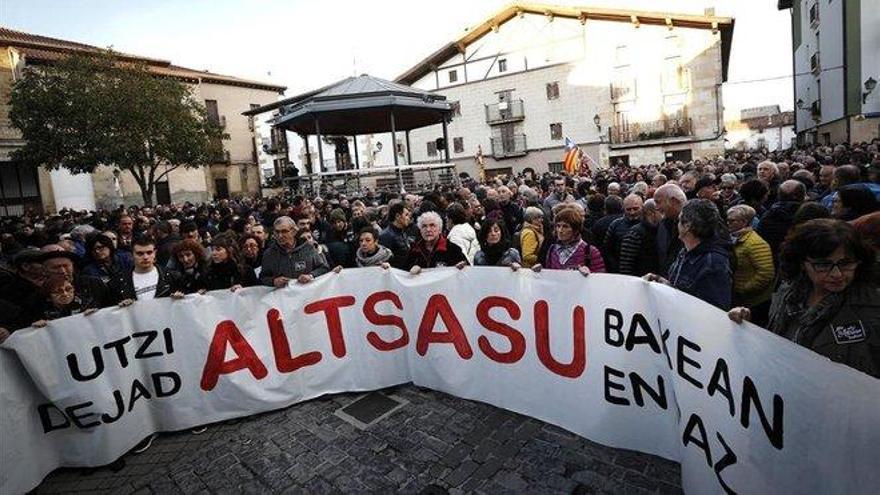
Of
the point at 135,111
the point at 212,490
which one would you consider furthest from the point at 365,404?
the point at 135,111

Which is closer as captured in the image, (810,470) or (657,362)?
(810,470)

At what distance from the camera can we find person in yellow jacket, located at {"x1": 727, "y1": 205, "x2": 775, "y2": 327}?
3.38 metres

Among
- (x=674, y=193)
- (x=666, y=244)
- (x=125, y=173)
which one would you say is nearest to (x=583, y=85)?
(x=125, y=173)

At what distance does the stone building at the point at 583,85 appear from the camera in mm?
28016

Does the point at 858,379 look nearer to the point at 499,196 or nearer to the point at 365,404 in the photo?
the point at 365,404

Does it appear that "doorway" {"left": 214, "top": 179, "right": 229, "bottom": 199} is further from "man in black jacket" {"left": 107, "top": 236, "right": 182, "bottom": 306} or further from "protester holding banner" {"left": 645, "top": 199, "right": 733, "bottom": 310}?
"protester holding banner" {"left": 645, "top": 199, "right": 733, "bottom": 310}

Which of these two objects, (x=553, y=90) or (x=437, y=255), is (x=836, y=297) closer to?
(x=437, y=255)

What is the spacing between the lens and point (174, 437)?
377cm

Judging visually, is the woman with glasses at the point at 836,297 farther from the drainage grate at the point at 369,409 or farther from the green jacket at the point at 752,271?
the drainage grate at the point at 369,409

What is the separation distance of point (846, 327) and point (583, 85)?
31272 millimetres

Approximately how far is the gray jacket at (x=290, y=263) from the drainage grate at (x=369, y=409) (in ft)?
3.98

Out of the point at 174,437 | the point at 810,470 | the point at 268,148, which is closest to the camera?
the point at 810,470

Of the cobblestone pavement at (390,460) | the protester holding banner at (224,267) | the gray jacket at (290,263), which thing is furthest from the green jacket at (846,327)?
the protester holding banner at (224,267)

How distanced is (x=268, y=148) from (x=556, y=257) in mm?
39232
